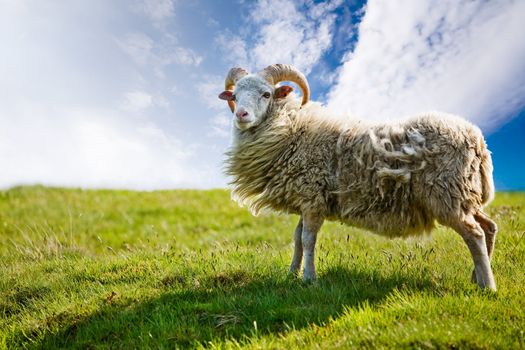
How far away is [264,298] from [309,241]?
1.11 m

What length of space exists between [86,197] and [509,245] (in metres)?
14.8

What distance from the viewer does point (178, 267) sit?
648cm

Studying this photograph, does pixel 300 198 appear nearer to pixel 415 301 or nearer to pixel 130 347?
pixel 415 301

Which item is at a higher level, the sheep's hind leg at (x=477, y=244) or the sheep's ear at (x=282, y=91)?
the sheep's ear at (x=282, y=91)

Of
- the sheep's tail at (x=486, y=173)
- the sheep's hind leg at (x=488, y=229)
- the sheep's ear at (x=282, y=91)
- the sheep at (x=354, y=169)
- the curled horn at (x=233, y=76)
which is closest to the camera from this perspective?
the sheep at (x=354, y=169)

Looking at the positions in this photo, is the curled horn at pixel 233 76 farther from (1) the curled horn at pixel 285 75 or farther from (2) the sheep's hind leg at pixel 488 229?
(2) the sheep's hind leg at pixel 488 229

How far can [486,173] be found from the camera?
5.45 m

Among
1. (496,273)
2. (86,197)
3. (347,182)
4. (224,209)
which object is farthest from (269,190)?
(86,197)

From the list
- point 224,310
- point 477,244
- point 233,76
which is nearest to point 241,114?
point 233,76

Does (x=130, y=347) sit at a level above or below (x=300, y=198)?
below

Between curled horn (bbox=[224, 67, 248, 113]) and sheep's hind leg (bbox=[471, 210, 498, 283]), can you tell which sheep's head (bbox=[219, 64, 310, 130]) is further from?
sheep's hind leg (bbox=[471, 210, 498, 283])

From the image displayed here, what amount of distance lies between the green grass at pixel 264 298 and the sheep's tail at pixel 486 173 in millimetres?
1057

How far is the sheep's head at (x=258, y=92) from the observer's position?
6.13 meters

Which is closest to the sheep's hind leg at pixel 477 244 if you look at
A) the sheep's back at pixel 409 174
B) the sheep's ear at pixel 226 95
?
the sheep's back at pixel 409 174
